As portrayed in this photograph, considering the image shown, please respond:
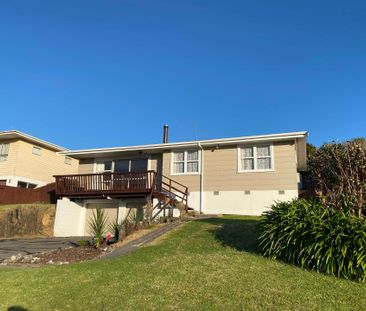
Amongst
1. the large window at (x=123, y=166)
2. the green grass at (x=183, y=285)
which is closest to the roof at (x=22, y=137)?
the large window at (x=123, y=166)

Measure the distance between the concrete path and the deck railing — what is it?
3424mm

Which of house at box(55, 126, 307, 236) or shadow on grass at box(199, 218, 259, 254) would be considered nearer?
shadow on grass at box(199, 218, 259, 254)

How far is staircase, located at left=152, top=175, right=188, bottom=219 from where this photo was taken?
18.2 m

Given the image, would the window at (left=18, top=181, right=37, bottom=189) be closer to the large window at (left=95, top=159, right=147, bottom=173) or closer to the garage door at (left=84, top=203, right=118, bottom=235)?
the large window at (left=95, top=159, right=147, bottom=173)

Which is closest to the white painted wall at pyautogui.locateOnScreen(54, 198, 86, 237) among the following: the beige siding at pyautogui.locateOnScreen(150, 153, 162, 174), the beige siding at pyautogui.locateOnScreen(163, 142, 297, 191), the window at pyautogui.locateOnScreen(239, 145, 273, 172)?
the beige siding at pyautogui.locateOnScreen(150, 153, 162, 174)

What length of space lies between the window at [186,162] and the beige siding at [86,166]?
636 cm

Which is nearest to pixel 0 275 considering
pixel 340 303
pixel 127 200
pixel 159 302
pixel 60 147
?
pixel 159 302

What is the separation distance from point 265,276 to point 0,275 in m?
6.70

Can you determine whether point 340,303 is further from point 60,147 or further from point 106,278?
point 60,147

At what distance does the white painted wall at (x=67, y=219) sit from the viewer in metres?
20.5

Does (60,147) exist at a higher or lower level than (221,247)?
higher

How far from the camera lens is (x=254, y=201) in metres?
19.2

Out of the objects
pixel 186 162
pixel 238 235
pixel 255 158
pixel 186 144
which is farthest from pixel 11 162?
pixel 238 235

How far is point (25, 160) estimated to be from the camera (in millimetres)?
26625
